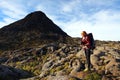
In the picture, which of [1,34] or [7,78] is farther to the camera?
[1,34]

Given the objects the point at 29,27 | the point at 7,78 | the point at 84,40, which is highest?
the point at 29,27

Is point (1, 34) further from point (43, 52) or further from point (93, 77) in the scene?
point (93, 77)

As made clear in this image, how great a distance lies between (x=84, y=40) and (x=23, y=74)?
9.66m

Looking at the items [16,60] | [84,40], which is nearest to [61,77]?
[84,40]

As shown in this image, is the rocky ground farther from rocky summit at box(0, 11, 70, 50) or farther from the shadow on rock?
rocky summit at box(0, 11, 70, 50)

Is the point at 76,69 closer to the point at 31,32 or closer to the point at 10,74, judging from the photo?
the point at 10,74

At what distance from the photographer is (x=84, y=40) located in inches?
998

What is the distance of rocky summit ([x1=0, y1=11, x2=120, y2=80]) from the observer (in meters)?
27.8

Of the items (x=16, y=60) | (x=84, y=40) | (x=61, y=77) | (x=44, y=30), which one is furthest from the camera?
(x=44, y=30)

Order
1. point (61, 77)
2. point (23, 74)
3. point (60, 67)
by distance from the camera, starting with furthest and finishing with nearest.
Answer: point (60, 67) → point (23, 74) → point (61, 77)

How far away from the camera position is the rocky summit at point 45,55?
91.4ft

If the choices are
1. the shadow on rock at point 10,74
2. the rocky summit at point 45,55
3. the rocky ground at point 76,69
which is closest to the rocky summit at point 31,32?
A: the rocky summit at point 45,55

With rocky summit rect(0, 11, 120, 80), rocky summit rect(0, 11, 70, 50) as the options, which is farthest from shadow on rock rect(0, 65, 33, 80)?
rocky summit rect(0, 11, 70, 50)

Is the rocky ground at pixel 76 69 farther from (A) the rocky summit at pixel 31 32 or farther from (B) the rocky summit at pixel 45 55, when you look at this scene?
(A) the rocky summit at pixel 31 32
